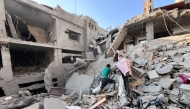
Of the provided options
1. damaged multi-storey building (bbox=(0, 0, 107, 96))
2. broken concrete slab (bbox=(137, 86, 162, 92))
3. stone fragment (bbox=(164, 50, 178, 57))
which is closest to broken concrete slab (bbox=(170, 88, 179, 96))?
broken concrete slab (bbox=(137, 86, 162, 92))

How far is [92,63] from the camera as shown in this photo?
375 inches

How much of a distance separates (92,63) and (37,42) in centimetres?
577

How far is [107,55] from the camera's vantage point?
10297 mm

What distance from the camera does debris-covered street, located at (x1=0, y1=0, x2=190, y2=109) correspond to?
3.94 m

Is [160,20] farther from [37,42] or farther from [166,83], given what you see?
[37,42]

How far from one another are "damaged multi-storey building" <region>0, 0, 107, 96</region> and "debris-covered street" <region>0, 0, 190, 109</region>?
5 cm

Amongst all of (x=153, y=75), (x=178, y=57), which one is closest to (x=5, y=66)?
(x=153, y=75)

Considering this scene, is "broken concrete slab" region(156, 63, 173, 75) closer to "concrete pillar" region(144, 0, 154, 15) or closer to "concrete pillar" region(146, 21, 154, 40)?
"concrete pillar" region(146, 21, 154, 40)

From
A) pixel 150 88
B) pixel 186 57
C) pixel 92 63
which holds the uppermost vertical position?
pixel 186 57

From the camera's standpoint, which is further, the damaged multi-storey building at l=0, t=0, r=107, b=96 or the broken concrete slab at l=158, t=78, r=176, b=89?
the damaged multi-storey building at l=0, t=0, r=107, b=96

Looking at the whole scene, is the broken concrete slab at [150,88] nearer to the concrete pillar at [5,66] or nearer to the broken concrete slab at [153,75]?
the broken concrete slab at [153,75]

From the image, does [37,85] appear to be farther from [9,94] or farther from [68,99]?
[68,99]

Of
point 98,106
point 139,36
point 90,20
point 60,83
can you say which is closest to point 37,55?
point 60,83

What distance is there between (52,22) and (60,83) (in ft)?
21.1
